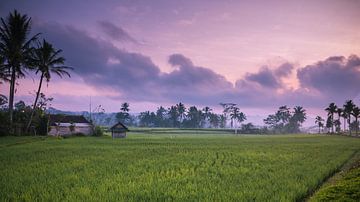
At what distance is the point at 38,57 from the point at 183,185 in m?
41.4

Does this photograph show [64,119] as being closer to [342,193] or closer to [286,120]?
[342,193]

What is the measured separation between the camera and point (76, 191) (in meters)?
11.9

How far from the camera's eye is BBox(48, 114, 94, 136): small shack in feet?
187

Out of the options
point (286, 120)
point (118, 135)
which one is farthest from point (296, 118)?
point (118, 135)

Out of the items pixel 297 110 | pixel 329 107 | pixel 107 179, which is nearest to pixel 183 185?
pixel 107 179

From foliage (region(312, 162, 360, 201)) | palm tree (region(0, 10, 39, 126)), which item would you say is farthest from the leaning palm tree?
foliage (region(312, 162, 360, 201))

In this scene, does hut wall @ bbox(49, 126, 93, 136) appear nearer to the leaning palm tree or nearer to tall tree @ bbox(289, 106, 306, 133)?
the leaning palm tree

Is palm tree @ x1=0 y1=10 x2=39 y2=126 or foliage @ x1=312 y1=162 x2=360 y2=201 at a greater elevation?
palm tree @ x1=0 y1=10 x2=39 y2=126

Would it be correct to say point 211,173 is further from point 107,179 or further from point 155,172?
point 107,179

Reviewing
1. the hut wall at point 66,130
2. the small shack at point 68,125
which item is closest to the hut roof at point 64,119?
the small shack at point 68,125

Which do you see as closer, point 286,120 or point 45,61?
point 45,61

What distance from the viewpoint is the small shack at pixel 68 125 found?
187 feet

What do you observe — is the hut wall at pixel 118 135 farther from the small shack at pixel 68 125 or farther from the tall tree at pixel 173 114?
the tall tree at pixel 173 114

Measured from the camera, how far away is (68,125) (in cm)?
5997
